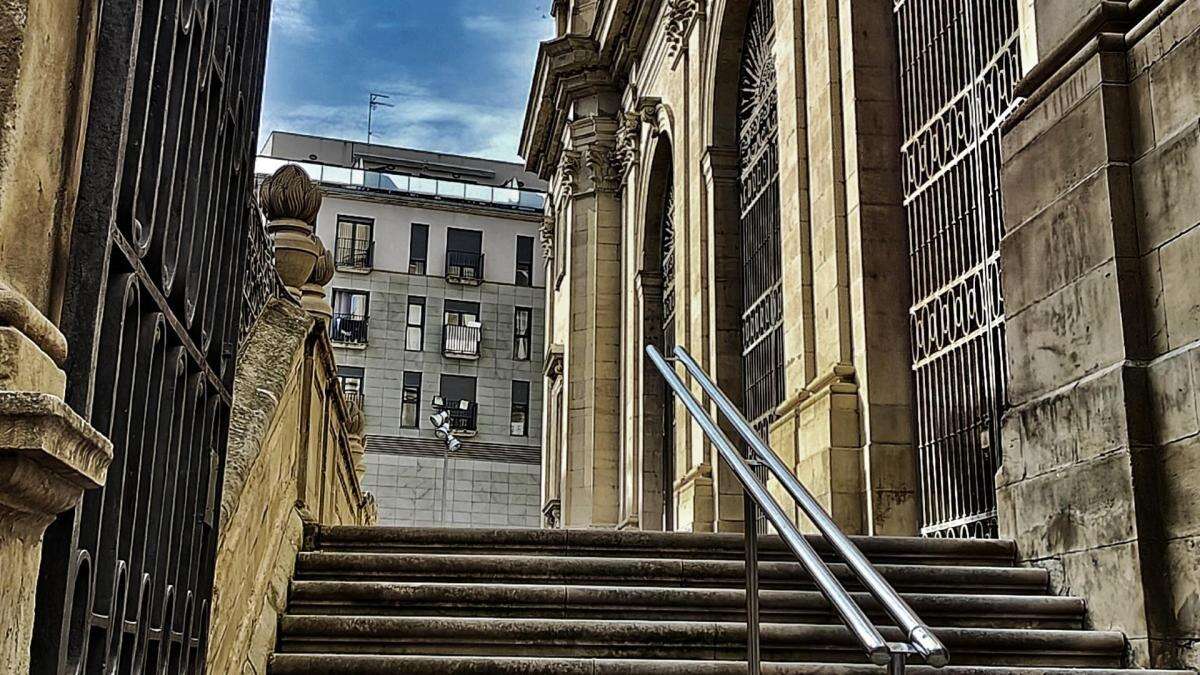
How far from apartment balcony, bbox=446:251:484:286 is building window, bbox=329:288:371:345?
10.0ft

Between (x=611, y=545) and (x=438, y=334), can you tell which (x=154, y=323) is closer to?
(x=611, y=545)

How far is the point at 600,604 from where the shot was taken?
5871mm

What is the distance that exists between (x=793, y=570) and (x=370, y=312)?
36.8m

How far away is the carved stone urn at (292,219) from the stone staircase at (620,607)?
1.94m

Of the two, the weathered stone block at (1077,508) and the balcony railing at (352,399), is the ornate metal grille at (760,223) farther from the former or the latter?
the weathered stone block at (1077,508)

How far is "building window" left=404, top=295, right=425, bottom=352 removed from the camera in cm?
4219

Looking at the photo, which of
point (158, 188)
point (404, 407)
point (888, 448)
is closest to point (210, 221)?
point (158, 188)

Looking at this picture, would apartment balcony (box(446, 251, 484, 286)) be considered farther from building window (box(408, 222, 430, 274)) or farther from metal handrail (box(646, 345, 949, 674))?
metal handrail (box(646, 345, 949, 674))

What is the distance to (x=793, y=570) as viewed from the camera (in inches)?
249

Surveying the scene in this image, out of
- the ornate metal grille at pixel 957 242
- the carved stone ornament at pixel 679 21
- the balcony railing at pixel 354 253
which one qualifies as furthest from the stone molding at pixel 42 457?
the balcony railing at pixel 354 253

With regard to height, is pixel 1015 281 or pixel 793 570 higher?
pixel 1015 281

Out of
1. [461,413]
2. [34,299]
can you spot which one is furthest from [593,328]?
[34,299]

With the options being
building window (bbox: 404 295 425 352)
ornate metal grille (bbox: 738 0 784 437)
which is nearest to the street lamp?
building window (bbox: 404 295 425 352)

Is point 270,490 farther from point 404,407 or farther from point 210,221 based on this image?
point 404,407
